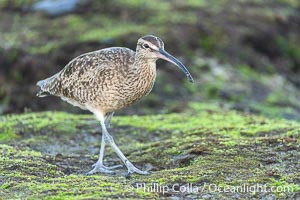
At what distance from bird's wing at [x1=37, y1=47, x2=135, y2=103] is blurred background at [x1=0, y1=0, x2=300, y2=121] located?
4.75m

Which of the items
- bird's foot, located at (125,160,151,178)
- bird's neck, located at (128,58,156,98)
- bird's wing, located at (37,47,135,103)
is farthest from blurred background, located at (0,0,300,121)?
bird's foot, located at (125,160,151,178)

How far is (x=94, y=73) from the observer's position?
34.1ft

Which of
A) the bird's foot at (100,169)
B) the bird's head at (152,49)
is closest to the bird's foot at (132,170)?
the bird's foot at (100,169)

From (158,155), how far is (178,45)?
27.3 ft

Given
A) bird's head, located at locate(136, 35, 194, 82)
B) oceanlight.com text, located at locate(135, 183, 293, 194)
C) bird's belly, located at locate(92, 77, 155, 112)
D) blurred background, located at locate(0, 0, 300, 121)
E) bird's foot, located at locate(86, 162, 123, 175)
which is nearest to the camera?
oceanlight.com text, located at locate(135, 183, 293, 194)

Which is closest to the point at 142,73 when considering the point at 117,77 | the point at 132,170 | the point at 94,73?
the point at 117,77

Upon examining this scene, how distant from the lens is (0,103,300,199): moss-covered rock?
8344 millimetres

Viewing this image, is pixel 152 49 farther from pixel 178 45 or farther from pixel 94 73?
pixel 178 45

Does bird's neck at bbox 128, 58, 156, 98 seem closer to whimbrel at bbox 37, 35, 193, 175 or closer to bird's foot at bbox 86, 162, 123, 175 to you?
whimbrel at bbox 37, 35, 193, 175

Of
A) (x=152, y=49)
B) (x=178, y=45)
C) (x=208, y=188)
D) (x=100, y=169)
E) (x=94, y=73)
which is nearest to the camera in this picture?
(x=208, y=188)

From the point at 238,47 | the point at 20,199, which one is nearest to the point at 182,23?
the point at 238,47

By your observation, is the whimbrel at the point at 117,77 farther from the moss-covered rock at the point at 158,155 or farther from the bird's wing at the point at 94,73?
the moss-covered rock at the point at 158,155

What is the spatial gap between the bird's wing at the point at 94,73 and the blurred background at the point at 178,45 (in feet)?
15.6

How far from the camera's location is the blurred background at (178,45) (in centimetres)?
1683
